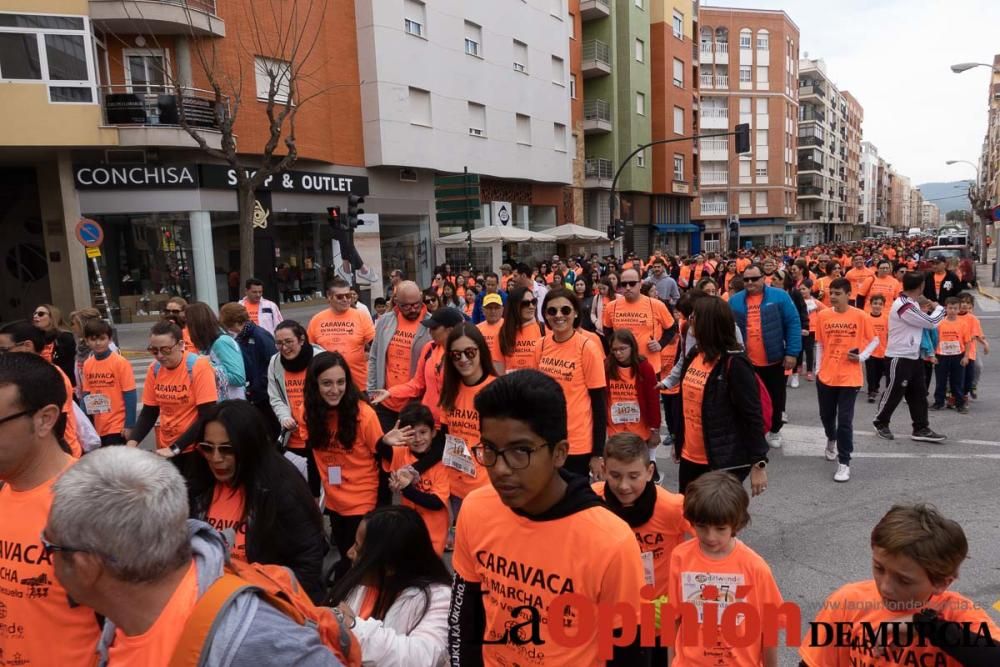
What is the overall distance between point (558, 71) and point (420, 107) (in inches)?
411

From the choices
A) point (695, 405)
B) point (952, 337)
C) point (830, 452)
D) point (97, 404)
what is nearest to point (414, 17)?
point (952, 337)

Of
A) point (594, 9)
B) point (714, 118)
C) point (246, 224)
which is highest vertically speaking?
point (594, 9)

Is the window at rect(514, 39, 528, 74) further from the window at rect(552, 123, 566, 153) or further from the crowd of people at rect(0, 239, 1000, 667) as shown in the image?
the crowd of people at rect(0, 239, 1000, 667)

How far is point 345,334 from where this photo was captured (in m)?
6.74

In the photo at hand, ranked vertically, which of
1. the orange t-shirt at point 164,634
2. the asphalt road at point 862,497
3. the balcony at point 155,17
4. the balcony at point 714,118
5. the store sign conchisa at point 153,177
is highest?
the balcony at point 714,118

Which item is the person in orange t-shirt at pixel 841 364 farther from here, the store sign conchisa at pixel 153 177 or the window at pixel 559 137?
the window at pixel 559 137

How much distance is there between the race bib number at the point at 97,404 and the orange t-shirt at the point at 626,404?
4287mm

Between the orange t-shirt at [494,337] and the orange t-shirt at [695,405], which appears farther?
the orange t-shirt at [494,337]

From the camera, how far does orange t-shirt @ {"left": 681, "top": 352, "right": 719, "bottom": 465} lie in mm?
4035

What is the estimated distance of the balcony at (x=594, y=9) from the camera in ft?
113

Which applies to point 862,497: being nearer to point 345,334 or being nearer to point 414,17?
point 345,334

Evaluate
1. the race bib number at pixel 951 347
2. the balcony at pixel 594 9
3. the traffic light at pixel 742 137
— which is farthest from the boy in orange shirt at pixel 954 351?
the balcony at pixel 594 9

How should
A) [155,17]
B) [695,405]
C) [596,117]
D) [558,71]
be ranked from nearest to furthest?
[695,405], [155,17], [558,71], [596,117]

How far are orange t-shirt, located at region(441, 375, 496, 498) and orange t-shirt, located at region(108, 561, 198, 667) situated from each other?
2.66 metres
